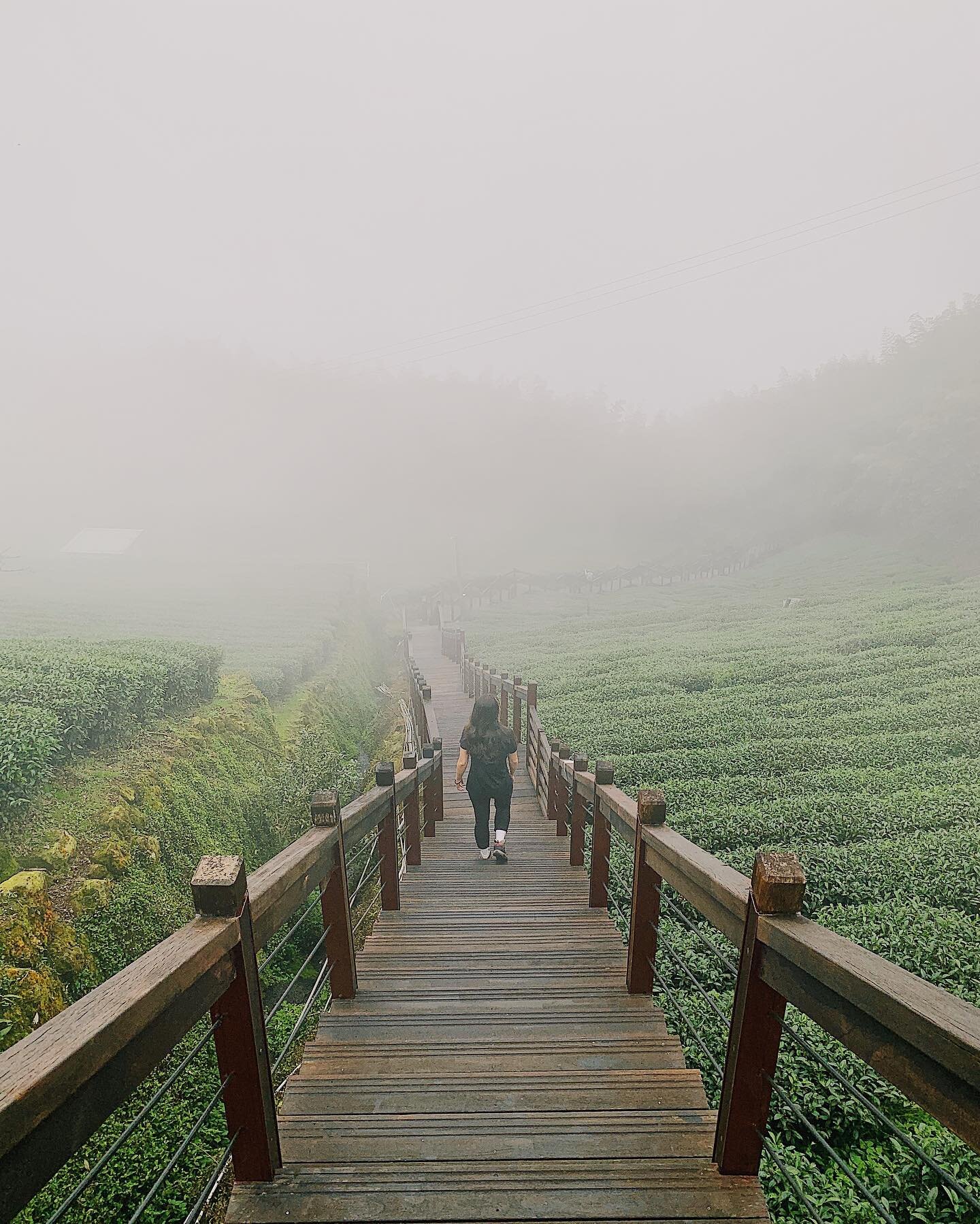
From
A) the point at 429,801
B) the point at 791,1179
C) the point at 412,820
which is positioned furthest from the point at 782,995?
the point at 429,801

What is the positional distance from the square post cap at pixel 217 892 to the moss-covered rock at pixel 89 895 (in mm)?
4675

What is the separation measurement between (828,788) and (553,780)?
412cm

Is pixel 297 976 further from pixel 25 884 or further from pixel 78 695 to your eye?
pixel 78 695

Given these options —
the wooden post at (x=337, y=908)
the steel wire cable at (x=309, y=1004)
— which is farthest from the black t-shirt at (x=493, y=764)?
the wooden post at (x=337, y=908)

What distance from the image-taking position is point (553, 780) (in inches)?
313

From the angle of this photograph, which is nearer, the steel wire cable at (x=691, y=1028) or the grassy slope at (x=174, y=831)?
the steel wire cable at (x=691, y=1028)

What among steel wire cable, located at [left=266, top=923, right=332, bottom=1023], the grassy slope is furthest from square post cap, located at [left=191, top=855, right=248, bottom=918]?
the grassy slope

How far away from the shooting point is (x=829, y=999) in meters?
1.68

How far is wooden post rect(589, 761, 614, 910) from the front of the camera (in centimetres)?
466

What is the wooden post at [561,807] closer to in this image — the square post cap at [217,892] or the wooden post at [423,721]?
the wooden post at [423,721]

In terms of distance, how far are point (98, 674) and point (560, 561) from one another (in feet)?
239

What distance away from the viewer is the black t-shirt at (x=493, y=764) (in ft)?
20.5

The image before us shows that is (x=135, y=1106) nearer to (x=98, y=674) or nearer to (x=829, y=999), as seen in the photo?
(x=829, y=999)

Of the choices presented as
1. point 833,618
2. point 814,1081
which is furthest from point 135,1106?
point 833,618
